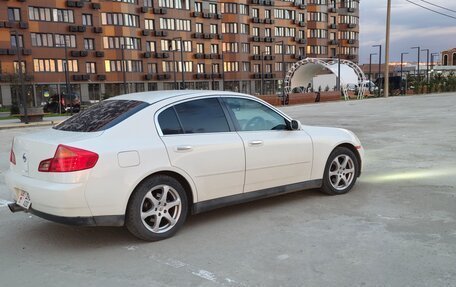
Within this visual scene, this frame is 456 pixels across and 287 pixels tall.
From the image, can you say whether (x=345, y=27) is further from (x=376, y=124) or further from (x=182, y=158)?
(x=182, y=158)

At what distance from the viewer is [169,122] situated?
503 centimetres

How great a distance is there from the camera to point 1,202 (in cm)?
659

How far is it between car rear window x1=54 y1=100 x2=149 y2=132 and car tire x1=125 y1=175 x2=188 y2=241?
2.42 feet

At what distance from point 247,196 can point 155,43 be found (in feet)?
204

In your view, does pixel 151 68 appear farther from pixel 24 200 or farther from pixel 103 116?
pixel 24 200

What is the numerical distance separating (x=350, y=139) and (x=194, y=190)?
265 centimetres

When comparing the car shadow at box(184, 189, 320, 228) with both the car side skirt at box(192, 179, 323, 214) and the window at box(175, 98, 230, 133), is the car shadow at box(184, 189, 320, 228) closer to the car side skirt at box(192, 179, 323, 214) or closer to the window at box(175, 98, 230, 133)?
the car side skirt at box(192, 179, 323, 214)

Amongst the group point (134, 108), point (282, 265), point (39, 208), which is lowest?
point (282, 265)

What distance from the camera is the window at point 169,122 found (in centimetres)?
496

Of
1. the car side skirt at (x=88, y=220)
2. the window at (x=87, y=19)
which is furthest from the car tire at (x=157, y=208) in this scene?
the window at (x=87, y=19)

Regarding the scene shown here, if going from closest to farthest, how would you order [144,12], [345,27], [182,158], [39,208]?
[39,208] → [182,158] → [144,12] → [345,27]

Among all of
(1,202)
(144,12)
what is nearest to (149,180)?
(1,202)

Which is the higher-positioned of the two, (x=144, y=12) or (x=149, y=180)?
(x=144, y=12)

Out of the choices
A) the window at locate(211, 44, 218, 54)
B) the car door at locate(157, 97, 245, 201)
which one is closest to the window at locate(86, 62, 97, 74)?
the window at locate(211, 44, 218, 54)
